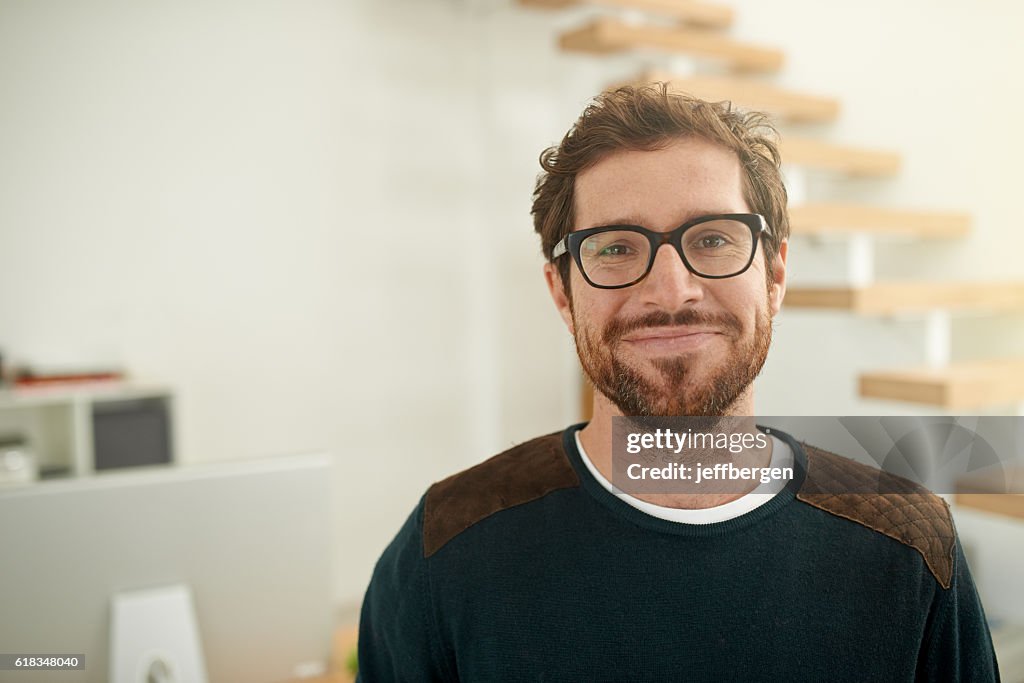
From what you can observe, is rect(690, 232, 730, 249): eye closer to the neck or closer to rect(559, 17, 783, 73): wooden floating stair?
the neck

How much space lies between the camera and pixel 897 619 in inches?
27.6

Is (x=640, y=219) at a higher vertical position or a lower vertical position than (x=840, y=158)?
lower

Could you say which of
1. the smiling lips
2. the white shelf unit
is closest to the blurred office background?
the white shelf unit

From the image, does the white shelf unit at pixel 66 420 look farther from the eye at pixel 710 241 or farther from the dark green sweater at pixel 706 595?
the eye at pixel 710 241

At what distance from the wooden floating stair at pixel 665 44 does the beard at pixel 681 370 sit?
5.26 feet

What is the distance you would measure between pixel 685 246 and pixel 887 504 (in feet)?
0.97

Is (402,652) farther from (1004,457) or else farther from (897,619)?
(1004,457)

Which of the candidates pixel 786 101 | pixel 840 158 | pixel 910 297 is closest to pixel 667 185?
pixel 910 297

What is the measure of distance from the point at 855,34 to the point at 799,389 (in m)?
0.98

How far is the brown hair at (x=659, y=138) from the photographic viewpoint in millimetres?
676

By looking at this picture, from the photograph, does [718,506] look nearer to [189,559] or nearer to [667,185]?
[667,185]

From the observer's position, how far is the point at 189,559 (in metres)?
1.13

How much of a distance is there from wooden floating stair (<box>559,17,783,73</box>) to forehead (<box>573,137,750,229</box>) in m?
1.54

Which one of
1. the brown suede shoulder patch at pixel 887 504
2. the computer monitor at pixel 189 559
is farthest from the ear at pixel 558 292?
the computer monitor at pixel 189 559
